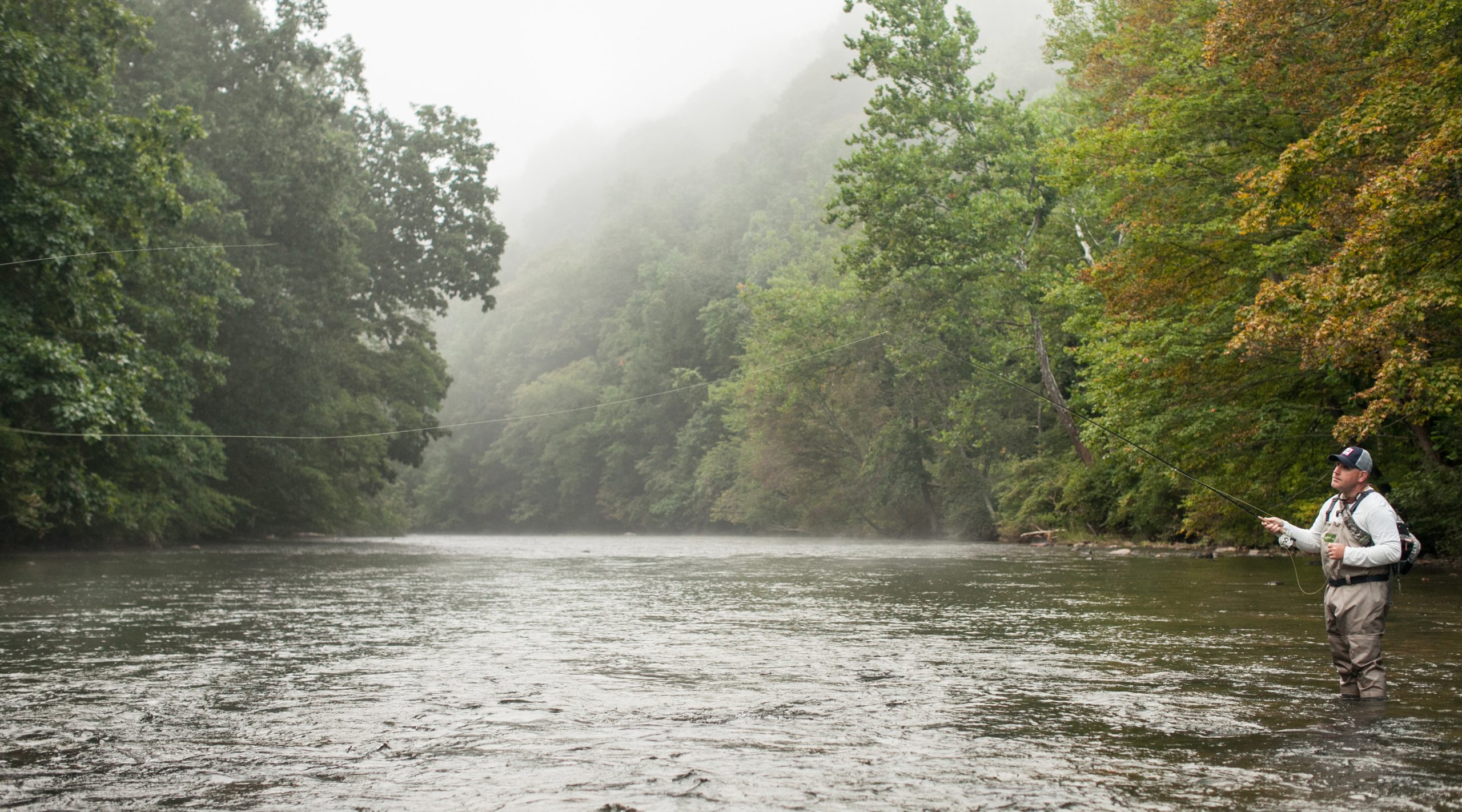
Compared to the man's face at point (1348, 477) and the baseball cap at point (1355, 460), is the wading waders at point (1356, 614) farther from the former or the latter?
the baseball cap at point (1355, 460)

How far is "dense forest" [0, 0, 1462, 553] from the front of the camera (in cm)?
1482

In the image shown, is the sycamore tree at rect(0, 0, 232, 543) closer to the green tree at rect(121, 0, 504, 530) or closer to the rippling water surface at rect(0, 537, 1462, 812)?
the green tree at rect(121, 0, 504, 530)

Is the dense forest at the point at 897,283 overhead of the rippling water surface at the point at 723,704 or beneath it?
overhead

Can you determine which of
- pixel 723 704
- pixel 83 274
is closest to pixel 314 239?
pixel 83 274

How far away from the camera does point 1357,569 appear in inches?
248

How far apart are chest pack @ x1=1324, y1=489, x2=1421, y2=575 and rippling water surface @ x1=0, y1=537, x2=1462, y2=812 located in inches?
28.1

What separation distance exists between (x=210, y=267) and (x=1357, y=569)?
27.9 metres

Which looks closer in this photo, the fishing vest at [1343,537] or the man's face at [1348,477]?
the fishing vest at [1343,537]

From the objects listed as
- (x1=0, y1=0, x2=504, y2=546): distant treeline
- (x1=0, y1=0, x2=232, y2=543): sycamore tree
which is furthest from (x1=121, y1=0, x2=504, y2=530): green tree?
(x1=0, y1=0, x2=232, y2=543): sycamore tree

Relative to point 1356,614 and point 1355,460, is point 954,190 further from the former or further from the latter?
point 1356,614

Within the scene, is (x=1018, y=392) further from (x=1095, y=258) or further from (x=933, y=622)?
(x=933, y=622)

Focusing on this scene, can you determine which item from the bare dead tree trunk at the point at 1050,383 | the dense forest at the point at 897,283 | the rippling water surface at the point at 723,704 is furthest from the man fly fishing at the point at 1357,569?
the bare dead tree trunk at the point at 1050,383

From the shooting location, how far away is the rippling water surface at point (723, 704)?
4410 mm

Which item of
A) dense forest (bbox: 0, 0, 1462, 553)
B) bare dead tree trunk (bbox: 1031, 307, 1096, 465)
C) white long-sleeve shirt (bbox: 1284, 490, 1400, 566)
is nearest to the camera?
white long-sleeve shirt (bbox: 1284, 490, 1400, 566)
